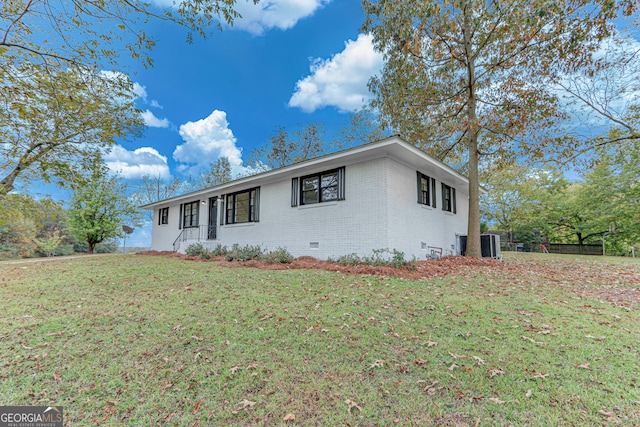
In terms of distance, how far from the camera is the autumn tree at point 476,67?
8.38 m

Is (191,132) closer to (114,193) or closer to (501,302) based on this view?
(114,193)

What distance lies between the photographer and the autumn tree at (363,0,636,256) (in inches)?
330

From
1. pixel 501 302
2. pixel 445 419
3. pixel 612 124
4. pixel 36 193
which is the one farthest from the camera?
pixel 612 124

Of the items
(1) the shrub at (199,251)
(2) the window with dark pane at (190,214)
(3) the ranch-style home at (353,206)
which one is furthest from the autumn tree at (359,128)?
(1) the shrub at (199,251)

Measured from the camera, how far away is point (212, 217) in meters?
15.4

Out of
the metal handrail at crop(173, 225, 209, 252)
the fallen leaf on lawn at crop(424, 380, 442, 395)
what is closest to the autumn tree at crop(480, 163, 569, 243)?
the metal handrail at crop(173, 225, 209, 252)

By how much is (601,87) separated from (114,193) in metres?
30.6

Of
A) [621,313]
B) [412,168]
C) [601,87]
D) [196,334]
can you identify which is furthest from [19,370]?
[601,87]

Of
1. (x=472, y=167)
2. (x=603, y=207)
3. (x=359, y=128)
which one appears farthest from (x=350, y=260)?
(x=603, y=207)

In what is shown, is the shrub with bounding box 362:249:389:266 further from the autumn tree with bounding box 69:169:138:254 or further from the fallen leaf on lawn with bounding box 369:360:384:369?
the autumn tree with bounding box 69:169:138:254

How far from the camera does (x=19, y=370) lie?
2.73 meters

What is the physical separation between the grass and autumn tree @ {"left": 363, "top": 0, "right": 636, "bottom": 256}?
7839 mm

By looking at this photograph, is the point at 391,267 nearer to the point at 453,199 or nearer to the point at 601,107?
the point at 453,199

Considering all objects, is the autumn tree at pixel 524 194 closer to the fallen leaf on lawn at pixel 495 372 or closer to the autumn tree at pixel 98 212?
the fallen leaf on lawn at pixel 495 372
